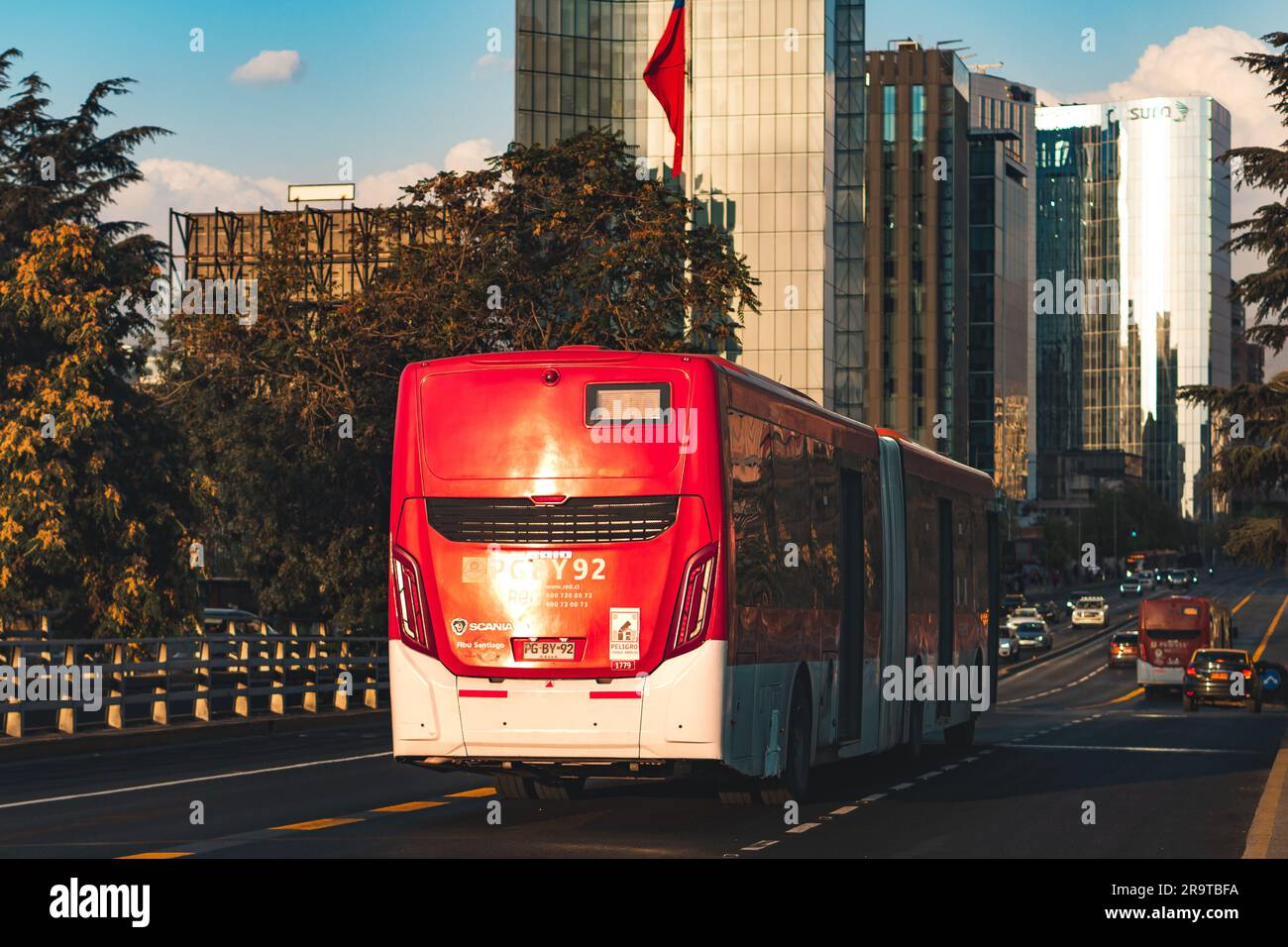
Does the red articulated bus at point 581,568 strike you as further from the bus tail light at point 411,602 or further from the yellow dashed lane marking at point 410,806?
the yellow dashed lane marking at point 410,806

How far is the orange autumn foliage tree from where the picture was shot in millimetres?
34781

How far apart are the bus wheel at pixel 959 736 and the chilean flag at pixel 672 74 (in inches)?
1888

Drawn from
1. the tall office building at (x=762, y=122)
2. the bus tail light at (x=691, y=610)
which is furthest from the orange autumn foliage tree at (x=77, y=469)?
the tall office building at (x=762, y=122)

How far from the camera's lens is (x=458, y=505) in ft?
50.7

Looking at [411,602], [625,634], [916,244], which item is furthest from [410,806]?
[916,244]

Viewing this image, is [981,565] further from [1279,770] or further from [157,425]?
[157,425]

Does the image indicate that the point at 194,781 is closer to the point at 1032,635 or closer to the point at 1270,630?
the point at 1032,635

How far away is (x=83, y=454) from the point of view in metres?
36.5

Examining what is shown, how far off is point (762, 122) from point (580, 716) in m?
98.9

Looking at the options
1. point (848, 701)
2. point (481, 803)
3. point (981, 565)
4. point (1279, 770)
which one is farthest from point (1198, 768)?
point (481, 803)

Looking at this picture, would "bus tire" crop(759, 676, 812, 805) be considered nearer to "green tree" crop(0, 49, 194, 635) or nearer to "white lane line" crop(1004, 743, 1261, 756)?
"white lane line" crop(1004, 743, 1261, 756)

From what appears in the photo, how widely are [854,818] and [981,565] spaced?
12.3 m

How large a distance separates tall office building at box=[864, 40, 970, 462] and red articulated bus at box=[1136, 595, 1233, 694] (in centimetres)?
8426
